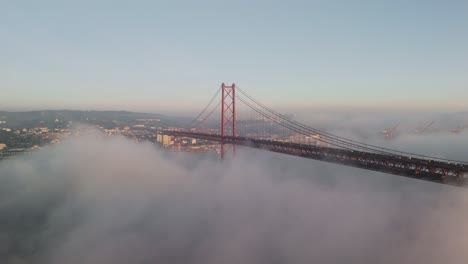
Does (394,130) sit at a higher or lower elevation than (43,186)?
higher

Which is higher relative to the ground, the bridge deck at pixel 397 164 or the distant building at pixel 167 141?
the bridge deck at pixel 397 164

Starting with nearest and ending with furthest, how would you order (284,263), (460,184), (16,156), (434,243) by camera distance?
(460,184), (284,263), (434,243), (16,156)

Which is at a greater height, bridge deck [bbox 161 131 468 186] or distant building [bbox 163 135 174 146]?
bridge deck [bbox 161 131 468 186]

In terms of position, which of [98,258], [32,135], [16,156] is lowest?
[98,258]

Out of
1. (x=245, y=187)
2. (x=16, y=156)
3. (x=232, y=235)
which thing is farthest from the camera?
(x=16, y=156)

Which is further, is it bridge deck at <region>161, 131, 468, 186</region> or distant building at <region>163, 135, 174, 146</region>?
distant building at <region>163, 135, 174, 146</region>

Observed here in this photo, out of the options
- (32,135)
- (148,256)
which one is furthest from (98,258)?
(32,135)

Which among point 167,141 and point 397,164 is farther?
point 167,141

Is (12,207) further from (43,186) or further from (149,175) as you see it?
(149,175)

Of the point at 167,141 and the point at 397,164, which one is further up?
the point at 397,164

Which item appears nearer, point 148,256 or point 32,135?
point 148,256

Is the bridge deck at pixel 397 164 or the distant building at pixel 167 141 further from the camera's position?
the distant building at pixel 167 141
